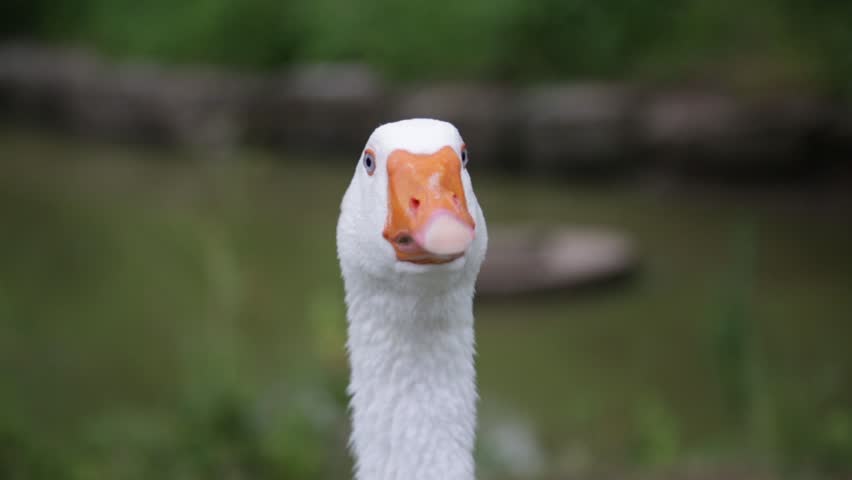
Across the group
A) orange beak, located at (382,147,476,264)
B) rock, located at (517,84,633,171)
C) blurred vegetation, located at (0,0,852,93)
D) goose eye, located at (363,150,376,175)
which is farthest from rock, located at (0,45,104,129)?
orange beak, located at (382,147,476,264)

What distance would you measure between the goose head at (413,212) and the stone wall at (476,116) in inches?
326

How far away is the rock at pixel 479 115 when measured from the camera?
35.5 ft

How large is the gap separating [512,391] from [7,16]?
452 inches

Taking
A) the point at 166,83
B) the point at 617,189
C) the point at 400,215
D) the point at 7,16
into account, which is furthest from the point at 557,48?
the point at 400,215

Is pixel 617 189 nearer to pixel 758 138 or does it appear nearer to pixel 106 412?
pixel 758 138

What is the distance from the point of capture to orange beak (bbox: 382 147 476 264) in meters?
1.80

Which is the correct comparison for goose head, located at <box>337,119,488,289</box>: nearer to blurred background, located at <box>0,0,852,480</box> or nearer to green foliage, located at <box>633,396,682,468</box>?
blurred background, located at <box>0,0,852,480</box>

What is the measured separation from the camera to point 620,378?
20.6ft

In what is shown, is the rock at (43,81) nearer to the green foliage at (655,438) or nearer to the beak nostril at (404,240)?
the green foliage at (655,438)

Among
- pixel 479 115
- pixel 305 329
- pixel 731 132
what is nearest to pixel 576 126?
pixel 479 115

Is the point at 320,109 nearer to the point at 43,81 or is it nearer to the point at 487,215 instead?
the point at 487,215

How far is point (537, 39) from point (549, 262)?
3939 millimetres

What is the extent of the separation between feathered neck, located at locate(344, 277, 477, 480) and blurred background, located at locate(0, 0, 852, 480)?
2.05 m

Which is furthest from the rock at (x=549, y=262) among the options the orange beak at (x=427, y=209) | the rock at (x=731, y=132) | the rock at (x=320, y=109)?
the orange beak at (x=427, y=209)
